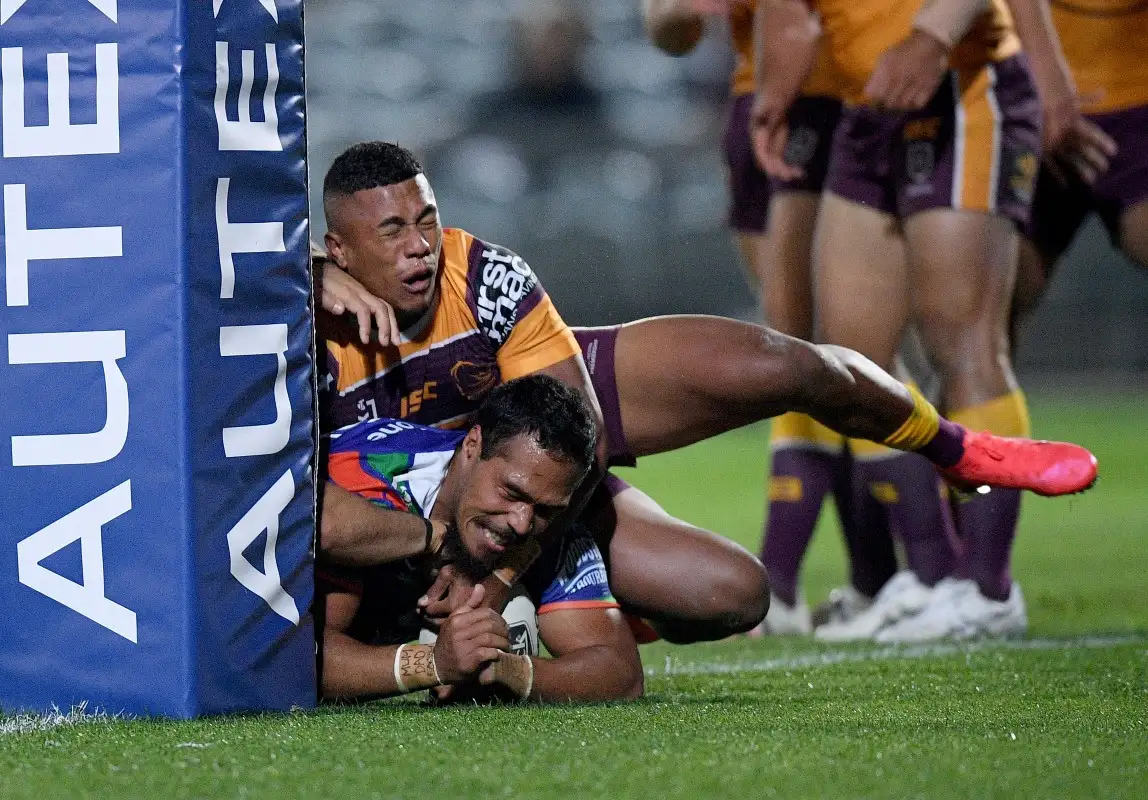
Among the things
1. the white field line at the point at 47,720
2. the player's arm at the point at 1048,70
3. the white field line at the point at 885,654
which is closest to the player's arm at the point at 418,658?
the white field line at the point at 47,720

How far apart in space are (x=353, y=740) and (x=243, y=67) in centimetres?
119

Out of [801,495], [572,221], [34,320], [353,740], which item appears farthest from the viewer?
[572,221]

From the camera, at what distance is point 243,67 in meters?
2.99

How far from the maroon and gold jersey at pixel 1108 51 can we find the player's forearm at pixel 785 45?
1.08 meters

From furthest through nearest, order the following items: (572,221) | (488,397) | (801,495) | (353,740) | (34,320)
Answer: (572,221) → (801,495) → (488,397) → (34,320) → (353,740)

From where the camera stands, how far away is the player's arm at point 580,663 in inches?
128

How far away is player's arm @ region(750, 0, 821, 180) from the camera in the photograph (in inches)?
201

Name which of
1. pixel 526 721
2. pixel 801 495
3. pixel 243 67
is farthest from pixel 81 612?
pixel 801 495

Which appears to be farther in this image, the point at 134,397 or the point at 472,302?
the point at 472,302

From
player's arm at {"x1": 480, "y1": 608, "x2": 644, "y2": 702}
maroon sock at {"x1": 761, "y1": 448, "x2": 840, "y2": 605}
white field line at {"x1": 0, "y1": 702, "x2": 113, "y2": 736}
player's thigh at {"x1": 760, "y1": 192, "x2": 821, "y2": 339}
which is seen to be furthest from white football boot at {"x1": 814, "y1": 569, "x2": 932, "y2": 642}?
white field line at {"x1": 0, "y1": 702, "x2": 113, "y2": 736}

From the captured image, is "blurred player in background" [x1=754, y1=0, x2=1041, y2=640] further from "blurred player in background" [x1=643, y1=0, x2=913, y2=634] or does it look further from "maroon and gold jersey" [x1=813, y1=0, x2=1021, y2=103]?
"blurred player in background" [x1=643, y1=0, x2=913, y2=634]

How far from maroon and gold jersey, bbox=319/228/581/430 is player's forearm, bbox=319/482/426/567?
381mm

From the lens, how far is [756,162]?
579cm

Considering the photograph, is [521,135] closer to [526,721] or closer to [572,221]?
[572,221]
